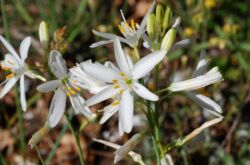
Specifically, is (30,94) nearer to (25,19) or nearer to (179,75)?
(25,19)

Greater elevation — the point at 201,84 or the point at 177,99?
the point at 201,84

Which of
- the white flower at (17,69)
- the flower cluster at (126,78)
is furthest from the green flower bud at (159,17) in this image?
the white flower at (17,69)

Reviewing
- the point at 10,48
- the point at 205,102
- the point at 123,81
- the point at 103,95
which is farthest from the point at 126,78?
the point at 10,48

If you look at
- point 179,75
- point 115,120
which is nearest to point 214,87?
point 179,75

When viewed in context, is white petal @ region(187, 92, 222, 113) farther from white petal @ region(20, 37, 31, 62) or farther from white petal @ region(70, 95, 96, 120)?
white petal @ region(20, 37, 31, 62)

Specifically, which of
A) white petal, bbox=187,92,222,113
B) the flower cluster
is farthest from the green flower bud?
white petal, bbox=187,92,222,113

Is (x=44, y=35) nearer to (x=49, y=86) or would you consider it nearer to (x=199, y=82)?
(x=49, y=86)
